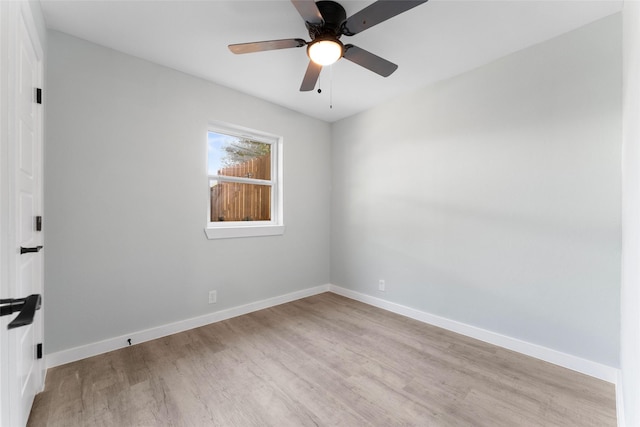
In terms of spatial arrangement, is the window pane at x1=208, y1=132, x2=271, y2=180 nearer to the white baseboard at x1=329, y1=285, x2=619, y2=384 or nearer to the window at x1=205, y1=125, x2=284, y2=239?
the window at x1=205, y1=125, x2=284, y2=239

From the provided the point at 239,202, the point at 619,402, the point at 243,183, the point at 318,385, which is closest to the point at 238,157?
the point at 243,183

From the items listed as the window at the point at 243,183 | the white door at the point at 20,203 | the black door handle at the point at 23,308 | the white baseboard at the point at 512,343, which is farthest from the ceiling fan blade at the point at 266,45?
the white baseboard at the point at 512,343

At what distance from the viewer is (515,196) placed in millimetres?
2270

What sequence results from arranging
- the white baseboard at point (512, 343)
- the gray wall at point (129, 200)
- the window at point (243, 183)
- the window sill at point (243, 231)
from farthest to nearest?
the window at point (243, 183) → the window sill at point (243, 231) → the gray wall at point (129, 200) → the white baseboard at point (512, 343)

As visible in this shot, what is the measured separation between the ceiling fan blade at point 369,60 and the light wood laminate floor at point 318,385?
224 cm

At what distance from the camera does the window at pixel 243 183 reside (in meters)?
2.95

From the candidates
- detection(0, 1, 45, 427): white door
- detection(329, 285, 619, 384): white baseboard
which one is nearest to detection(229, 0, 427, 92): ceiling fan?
detection(0, 1, 45, 427): white door

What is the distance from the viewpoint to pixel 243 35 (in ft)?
6.80

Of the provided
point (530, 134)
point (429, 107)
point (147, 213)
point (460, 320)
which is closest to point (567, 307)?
point (460, 320)

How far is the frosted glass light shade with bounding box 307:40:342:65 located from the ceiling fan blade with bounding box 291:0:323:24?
4.9 inches

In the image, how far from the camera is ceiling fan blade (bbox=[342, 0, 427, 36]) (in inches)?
53.5

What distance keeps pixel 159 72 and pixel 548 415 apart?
387 centimetres

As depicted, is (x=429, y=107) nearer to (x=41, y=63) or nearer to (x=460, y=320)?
(x=460, y=320)

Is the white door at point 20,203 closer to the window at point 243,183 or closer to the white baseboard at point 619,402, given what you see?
the window at point 243,183
